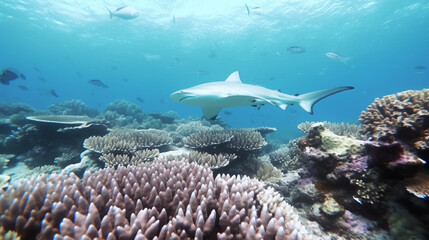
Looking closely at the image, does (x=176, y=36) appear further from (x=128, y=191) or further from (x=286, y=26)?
(x=128, y=191)

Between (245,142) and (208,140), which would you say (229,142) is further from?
(208,140)

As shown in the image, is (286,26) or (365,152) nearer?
(365,152)

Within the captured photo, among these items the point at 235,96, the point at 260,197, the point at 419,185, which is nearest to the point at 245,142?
the point at 235,96

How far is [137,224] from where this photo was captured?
6.23 ft

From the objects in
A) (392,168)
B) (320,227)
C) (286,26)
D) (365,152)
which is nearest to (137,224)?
Answer: (320,227)

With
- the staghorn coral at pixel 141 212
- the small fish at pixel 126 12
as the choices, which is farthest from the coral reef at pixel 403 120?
the small fish at pixel 126 12

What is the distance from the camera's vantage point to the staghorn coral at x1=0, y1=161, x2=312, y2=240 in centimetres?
189

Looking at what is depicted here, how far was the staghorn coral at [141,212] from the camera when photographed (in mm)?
1894

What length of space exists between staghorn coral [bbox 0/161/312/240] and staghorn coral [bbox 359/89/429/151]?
2.41 m

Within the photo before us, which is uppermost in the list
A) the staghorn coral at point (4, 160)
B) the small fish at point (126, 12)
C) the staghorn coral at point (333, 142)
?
the small fish at point (126, 12)

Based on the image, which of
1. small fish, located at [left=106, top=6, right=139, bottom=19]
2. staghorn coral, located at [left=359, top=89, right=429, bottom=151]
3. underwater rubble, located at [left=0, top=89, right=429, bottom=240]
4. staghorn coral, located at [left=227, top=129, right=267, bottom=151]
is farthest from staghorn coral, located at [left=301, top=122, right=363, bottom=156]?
small fish, located at [left=106, top=6, right=139, bottom=19]

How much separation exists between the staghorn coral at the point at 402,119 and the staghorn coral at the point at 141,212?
241 centimetres

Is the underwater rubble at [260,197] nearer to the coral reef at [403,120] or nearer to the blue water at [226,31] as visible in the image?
the coral reef at [403,120]

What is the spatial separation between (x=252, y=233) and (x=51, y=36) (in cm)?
6332
